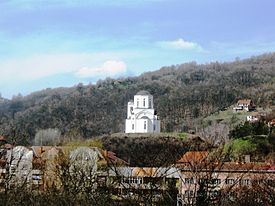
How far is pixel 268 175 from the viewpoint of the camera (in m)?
31.4

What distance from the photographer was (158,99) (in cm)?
12038

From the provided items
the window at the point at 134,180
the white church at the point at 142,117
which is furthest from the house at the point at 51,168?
the white church at the point at 142,117

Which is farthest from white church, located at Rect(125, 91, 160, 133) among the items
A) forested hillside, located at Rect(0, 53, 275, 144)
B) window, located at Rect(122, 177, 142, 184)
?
window, located at Rect(122, 177, 142, 184)

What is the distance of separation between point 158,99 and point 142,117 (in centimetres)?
2857

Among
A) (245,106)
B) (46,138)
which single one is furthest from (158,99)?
(46,138)

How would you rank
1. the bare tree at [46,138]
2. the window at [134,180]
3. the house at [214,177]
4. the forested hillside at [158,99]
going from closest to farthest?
1. the house at [214,177]
2. the window at [134,180]
3. the bare tree at [46,138]
4. the forested hillside at [158,99]

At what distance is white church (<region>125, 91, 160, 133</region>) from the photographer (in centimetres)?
9125

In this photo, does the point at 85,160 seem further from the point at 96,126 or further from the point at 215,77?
the point at 215,77

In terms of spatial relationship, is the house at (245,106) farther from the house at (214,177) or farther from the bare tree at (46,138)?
the house at (214,177)

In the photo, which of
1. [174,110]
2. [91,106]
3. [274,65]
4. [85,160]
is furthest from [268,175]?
[274,65]

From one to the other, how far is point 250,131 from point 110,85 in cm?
10110

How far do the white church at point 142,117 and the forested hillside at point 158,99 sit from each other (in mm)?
4396

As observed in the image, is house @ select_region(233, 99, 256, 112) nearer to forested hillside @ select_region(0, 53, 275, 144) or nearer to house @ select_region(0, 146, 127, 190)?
forested hillside @ select_region(0, 53, 275, 144)

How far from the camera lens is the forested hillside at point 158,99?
10212cm
